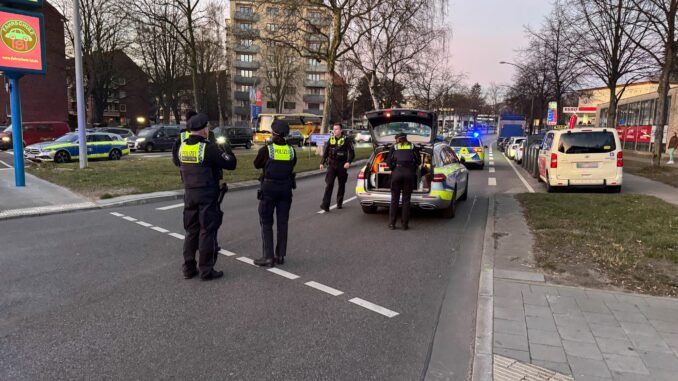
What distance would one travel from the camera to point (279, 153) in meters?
5.62

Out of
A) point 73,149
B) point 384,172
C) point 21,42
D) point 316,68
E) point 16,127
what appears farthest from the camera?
point 316,68

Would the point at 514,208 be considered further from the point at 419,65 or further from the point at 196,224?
the point at 419,65

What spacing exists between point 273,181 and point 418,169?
3.80 m

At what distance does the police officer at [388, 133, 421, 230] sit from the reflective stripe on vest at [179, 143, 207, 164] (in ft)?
12.1

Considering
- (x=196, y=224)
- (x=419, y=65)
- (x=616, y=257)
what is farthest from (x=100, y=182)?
(x=419, y=65)

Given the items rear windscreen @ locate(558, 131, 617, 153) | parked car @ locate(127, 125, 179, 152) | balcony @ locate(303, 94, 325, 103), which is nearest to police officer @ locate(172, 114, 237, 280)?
rear windscreen @ locate(558, 131, 617, 153)

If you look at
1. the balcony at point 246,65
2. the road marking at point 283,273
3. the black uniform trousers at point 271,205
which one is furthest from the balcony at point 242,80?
the road marking at point 283,273

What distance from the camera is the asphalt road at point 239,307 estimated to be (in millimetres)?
3326

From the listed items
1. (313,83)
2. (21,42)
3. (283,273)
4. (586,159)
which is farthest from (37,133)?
(313,83)

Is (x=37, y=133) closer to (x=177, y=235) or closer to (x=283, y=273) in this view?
(x=177, y=235)

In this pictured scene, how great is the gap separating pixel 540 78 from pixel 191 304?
39.9 metres

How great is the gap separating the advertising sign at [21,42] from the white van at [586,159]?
13.7 m

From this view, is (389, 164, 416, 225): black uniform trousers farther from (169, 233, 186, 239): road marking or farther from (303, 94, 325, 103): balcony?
(303, 94, 325, 103): balcony

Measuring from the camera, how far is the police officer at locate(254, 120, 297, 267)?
5.59 metres
